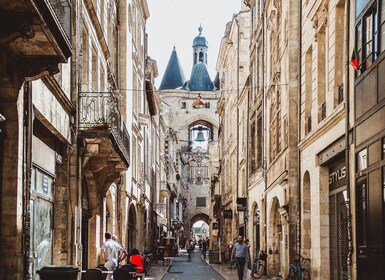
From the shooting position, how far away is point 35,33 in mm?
10719

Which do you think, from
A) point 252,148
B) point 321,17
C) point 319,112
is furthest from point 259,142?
point 321,17

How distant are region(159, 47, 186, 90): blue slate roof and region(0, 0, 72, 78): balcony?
377ft

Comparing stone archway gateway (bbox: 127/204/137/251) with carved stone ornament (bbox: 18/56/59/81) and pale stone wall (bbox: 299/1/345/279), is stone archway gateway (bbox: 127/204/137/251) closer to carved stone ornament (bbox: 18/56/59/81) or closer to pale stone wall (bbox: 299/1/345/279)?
pale stone wall (bbox: 299/1/345/279)

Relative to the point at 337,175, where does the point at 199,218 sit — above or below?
below

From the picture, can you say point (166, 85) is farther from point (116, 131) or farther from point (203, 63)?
point (116, 131)

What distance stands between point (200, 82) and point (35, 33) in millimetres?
114364

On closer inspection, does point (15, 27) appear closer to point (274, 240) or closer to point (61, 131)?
point (61, 131)

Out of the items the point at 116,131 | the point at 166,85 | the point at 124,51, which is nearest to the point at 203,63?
the point at 166,85

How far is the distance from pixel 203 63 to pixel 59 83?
116m

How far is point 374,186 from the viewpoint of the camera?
1532 centimetres

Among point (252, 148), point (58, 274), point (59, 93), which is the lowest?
point (58, 274)

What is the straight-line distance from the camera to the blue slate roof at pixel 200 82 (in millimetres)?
123938

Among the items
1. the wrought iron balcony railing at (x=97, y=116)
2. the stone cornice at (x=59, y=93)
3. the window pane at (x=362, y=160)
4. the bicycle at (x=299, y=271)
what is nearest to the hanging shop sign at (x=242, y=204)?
the bicycle at (x=299, y=271)

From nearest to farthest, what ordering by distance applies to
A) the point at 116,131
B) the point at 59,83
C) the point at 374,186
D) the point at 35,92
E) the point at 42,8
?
the point at 42,8
the point at 35,92
the point at 374,186
the point at 59,83
the point at 116,131
